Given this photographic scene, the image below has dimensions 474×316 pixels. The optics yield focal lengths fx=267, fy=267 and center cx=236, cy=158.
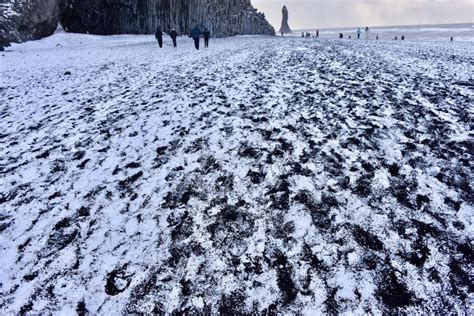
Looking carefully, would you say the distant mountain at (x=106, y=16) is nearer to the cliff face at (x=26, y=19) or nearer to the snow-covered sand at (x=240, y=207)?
the cliff face at (x=26, y=19)

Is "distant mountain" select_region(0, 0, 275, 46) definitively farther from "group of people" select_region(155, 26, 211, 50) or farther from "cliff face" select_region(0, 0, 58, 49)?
"group of people" select_region(155, 26, 211, 50)

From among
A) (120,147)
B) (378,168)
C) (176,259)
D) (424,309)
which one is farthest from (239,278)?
(120,147)

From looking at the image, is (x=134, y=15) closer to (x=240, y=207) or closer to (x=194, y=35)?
(x=194, y=35)

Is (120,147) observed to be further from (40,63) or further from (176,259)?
(40,63)

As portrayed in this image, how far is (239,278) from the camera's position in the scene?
2.71 m

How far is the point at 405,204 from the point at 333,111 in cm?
330

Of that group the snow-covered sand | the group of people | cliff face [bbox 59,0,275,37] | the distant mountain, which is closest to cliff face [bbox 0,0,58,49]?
the distant mountain

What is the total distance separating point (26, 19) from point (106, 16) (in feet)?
37.7

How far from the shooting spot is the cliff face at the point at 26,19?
22.8 m

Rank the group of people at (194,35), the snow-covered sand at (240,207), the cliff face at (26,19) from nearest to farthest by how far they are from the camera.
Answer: the snow-covered sand at (240,207) < the group of people at (194,35) < the cliff face at (26,19)

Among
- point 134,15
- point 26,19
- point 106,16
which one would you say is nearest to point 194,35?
point 26,19

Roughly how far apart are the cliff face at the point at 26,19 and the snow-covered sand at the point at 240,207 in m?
23.1

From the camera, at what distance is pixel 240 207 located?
3559 mm

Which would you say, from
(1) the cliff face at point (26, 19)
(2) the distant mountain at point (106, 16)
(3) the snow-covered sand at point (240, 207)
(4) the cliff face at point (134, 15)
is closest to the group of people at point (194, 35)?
(2) the distant mountain at point (106, 16)
